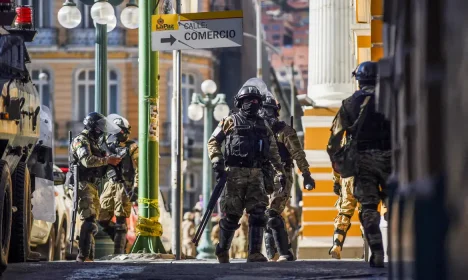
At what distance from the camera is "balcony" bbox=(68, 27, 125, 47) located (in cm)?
6140

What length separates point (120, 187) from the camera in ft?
64.2

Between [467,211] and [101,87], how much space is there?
19244 millimetres

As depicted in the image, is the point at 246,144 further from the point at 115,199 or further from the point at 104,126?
the point at 115,199

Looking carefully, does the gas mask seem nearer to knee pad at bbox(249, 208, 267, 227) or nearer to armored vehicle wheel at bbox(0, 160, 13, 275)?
knee pad at bbox(249, 208, 267, 227)

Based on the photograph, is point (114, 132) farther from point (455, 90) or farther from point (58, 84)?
point (58, 84)

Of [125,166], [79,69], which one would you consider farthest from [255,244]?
[79,69]

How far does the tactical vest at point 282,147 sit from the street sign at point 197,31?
1034 mm

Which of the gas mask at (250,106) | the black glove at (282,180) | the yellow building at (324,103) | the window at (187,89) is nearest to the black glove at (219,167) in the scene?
the gas mask at (250,106)

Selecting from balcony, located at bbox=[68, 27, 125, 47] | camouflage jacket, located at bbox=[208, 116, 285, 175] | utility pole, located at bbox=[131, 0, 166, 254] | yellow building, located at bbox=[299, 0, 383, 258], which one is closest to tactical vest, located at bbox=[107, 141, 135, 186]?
utility pole, located at bbox=[131, 0, 166, 254]

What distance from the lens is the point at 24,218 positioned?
520 inches

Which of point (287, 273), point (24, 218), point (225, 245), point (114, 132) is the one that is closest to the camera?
point (287, 273)

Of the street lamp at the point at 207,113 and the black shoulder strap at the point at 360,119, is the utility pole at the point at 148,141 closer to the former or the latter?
the black shoulder strap at the point at 360,119

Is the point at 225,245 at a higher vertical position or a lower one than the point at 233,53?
lower

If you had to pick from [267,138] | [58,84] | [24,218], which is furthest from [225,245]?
[58,84]
